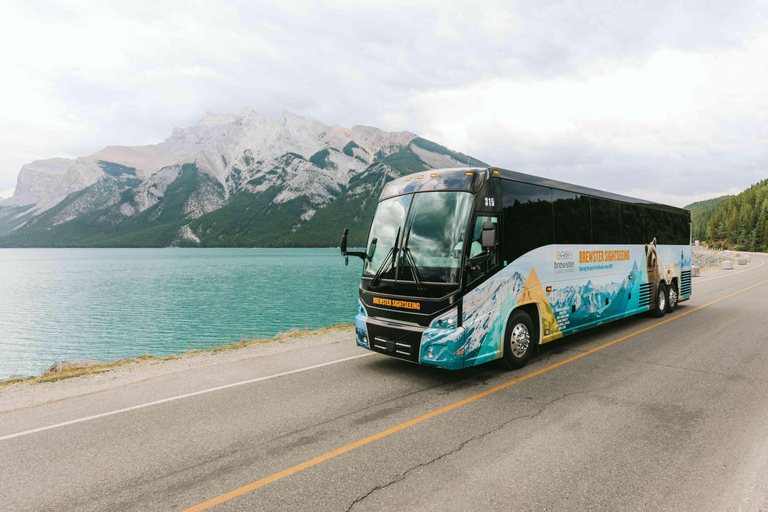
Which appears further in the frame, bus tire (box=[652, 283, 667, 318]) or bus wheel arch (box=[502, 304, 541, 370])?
bus tire (box=[652, 283, 667, 318])

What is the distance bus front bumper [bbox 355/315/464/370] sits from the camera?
6.39 metres

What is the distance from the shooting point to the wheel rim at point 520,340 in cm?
743

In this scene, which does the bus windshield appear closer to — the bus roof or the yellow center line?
the bus roof

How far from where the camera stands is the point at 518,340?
24.7ft

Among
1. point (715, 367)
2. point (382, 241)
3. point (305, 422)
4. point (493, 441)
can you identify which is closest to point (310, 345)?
point (382, 241)

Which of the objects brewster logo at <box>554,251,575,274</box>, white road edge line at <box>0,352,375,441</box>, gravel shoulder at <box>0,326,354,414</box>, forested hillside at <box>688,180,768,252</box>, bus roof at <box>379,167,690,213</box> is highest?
forested hillside at <box>688,180,768,252</box>

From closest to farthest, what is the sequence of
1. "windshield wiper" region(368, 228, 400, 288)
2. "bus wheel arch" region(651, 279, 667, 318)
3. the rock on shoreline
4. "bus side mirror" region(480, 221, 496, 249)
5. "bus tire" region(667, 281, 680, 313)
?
"bus side mirror" region(480, 221, 496, 249), "windshield wiper" region(368, 228, 400, 288), the rock on shoreline, "bus wheel arch" region(651, 279, 667, 318), "bus tire" region(667, 281, 680, 313)

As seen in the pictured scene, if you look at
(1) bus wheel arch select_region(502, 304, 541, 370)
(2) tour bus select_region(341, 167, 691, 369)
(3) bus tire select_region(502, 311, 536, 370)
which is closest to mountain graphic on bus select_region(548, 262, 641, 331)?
(2) tour bus select_region(341, 167, 691, 369)

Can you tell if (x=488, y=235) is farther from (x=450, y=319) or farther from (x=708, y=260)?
(x=708, y=260)

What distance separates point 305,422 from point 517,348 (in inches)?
167

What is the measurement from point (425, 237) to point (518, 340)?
108 inches

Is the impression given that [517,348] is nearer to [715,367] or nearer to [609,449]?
[609,449]

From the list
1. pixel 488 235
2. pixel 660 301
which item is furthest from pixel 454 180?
pixel 660 301

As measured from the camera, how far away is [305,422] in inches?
209
